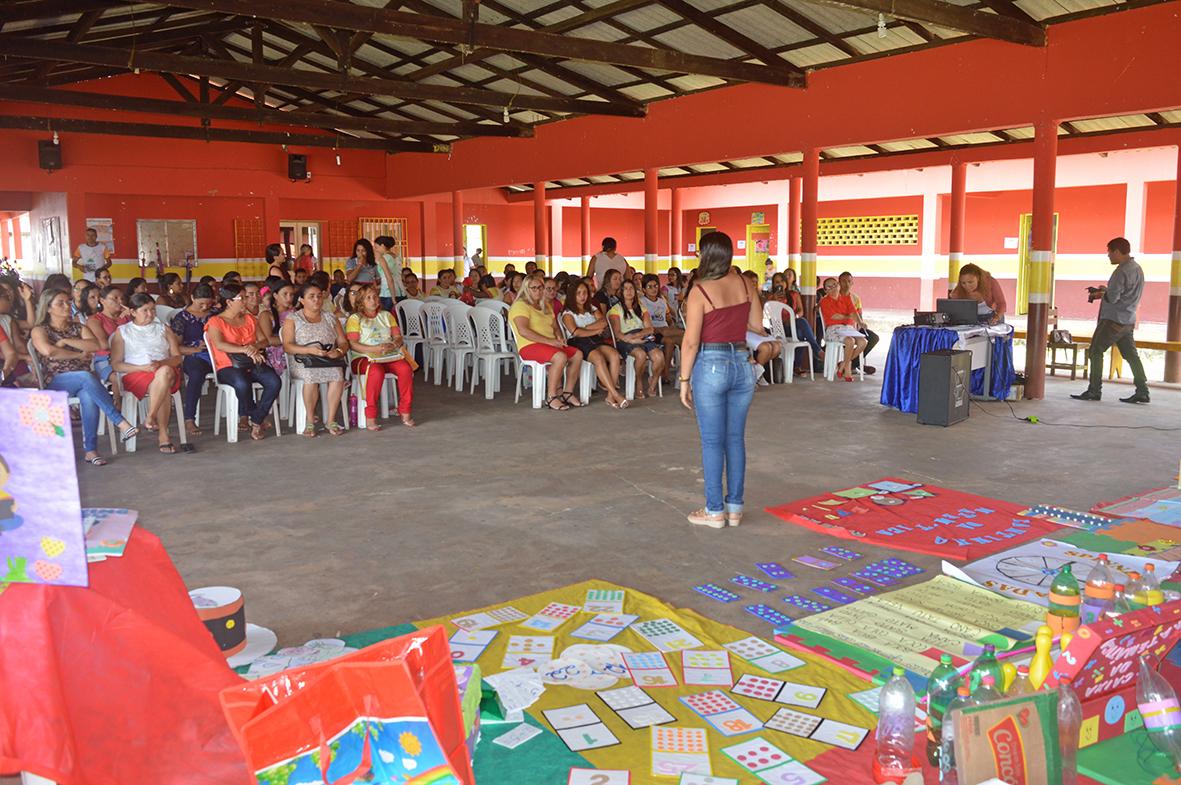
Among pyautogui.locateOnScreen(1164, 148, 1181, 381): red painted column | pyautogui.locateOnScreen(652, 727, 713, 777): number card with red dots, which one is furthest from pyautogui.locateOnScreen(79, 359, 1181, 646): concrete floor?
pyautogui.locateOnScreen(1164, 148, 1181, 381): red painted column

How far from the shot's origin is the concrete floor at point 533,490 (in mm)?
3953

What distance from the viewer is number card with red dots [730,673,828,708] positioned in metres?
2.83

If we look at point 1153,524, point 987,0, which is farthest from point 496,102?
point 1153,524

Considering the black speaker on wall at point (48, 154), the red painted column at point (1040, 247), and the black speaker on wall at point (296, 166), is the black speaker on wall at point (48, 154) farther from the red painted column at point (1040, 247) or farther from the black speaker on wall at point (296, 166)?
the red painted column at point (1040, 247)

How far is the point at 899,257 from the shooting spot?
18625 mm

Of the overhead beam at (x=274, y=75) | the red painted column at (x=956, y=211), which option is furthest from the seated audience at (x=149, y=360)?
the red painted column at (x=956, y=211)

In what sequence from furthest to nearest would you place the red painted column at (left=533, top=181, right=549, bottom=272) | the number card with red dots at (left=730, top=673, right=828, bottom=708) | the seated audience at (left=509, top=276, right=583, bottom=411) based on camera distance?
the red painted column at (left=533, top=181, right=549, bottom=272), the seated audience at (left=509, top=276, right=583, bottom=411), the number card with red dots at (left=730, top=673, right=828, bottom=708)

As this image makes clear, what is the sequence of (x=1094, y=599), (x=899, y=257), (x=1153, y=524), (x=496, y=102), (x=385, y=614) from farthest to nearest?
(x=899, y=257)
(x=496, y=102)
(x=1153, y=524)
(x=385, y=614)
(x=1094, y=599)

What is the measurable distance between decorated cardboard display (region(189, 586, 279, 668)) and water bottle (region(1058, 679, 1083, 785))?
2.31 meters

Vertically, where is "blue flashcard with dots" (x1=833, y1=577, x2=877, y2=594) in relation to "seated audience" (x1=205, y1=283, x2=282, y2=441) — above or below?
below

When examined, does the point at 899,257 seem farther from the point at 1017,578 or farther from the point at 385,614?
the point at 385,614

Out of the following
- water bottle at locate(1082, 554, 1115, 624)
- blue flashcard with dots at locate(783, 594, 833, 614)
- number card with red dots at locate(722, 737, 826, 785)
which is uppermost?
water bottle at locate(1082, 554, 1115, 624)

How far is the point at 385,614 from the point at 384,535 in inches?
42.1

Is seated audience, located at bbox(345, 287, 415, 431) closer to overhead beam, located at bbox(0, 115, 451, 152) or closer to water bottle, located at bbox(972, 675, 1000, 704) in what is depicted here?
water bottle, located at bbox(972, 675, 1000, 704)
